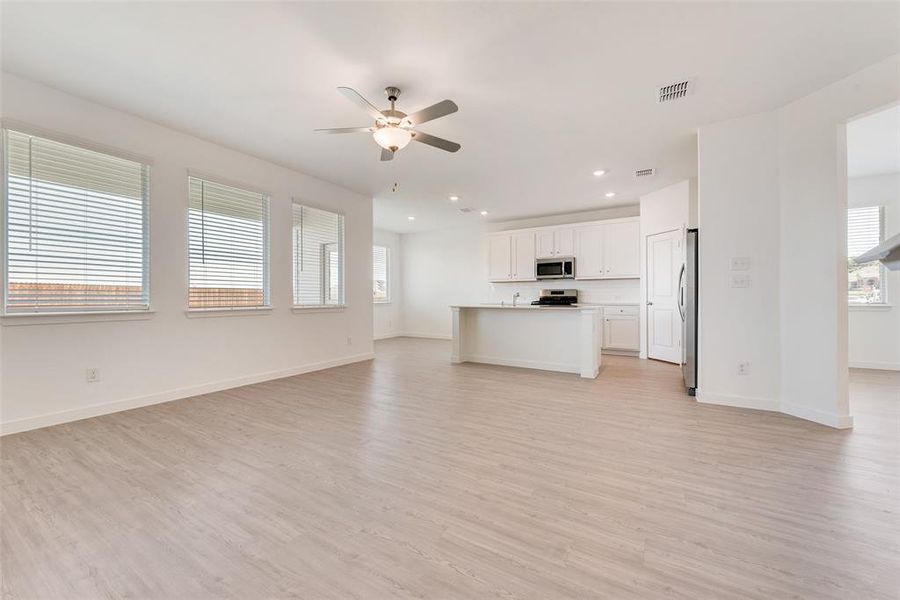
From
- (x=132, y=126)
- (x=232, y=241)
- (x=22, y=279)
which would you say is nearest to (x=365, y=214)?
(x=232, y=241)

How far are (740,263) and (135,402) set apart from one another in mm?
6029

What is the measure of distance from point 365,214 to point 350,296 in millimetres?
1469

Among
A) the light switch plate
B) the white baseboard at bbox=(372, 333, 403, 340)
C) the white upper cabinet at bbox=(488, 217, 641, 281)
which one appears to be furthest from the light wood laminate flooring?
the white baseboard at bbox=(372, 333, 403, 340)

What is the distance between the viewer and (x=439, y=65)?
8.77ft

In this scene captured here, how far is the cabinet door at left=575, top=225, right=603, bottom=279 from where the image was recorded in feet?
23.1

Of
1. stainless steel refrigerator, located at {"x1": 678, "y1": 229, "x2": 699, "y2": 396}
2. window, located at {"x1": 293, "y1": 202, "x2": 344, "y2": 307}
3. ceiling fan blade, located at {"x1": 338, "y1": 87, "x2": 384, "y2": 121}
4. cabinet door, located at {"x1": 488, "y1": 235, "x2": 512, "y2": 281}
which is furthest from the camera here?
cabinet door, located at {"x1": 488, "y1": 235, "x2": 512, "y2": 281}

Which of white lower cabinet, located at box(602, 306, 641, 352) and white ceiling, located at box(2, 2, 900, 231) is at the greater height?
white ceiling, located at box(2, 2, 900, 231)

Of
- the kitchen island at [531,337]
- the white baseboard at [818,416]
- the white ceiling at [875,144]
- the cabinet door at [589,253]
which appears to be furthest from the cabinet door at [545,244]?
the white baseboard at [818,416]

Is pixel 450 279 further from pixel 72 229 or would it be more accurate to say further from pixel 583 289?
pixel 72 229

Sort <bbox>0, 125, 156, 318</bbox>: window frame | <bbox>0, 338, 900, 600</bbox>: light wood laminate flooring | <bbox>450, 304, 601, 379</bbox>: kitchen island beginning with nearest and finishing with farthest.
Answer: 1. <bbox>0, 338, 900, 600</bbox>: light wood laminate flooring
2. <bbox>0, 125, 156, 318</bbox>: window frame
3. <bbox>450, 304, 601, 379</bbox>: kitchen island

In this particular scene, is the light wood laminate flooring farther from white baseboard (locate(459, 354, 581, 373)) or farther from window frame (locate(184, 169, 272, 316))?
white baseboard (locate(459, 354, 581, 373))

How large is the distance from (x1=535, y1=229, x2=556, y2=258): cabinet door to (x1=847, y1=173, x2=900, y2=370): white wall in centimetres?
427

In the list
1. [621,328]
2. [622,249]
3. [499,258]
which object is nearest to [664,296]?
[621,328]

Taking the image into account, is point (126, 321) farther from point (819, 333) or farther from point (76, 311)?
point (819, 333)
